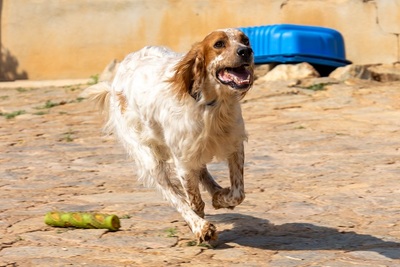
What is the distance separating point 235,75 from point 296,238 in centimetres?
100

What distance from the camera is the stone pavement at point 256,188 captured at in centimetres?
545

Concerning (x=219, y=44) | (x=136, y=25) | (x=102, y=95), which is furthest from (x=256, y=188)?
(x=136, y=25)

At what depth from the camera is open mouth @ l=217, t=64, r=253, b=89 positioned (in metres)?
5.48

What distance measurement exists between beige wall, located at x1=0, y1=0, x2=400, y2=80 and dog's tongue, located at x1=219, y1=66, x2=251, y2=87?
731 centimetres

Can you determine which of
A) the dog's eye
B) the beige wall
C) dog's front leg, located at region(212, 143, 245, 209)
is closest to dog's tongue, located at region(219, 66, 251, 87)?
the dog's eye

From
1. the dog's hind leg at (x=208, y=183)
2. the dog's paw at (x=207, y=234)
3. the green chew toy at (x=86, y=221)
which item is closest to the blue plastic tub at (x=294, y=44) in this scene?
the dog's hind leg at (x=208, y=183)

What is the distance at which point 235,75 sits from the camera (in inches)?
217

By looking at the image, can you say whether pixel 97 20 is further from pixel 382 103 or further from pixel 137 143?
pixel 137 143

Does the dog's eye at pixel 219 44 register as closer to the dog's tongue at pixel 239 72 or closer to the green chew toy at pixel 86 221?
the dog's tongue at pixel 239 72

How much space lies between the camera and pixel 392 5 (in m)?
12.5

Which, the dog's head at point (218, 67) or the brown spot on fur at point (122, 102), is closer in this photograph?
the dog's head at point (218, 67)

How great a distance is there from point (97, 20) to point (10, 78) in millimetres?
1625

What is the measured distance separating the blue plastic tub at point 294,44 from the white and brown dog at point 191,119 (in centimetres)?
566

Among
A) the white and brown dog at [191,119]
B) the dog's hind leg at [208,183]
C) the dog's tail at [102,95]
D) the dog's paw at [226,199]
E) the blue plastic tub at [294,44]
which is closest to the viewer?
the white and brown dog at [191,119]
